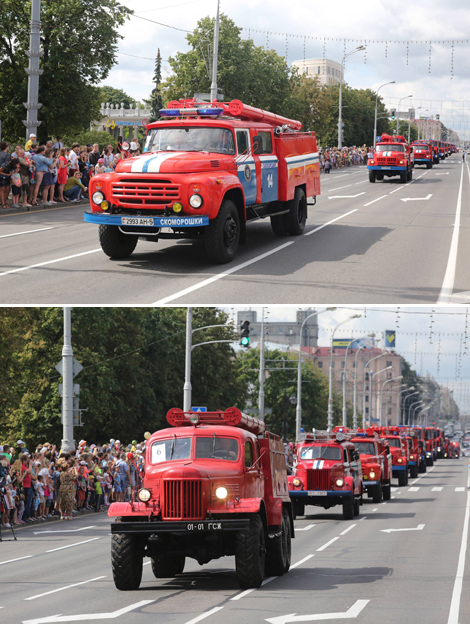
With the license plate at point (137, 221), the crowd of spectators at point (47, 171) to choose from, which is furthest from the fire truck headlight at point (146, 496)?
the crowd of spectators at point (47, 171)

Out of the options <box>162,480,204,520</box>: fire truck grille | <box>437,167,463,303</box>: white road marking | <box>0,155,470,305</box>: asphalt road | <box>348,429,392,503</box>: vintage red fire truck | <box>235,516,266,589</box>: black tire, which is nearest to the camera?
<box>235,516,266,589</box>: black tire

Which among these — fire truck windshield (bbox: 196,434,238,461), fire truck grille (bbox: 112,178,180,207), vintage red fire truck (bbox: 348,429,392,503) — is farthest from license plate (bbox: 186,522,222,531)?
vintage red fire truck (bbox: 348,429,392,503)

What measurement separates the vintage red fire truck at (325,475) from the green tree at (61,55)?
948 inches

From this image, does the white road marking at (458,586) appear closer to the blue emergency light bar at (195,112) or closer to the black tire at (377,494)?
the blue emergency light bar at (195,112)

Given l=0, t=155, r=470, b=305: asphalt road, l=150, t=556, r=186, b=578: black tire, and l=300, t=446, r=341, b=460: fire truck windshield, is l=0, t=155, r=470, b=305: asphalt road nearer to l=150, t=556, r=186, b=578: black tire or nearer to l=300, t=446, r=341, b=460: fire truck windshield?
l=150, t=556, r=186, b=578: black tire

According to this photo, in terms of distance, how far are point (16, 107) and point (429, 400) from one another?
15789 cm

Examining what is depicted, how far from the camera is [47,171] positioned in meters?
28.3

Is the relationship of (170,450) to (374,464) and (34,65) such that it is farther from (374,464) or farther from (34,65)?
(34,65)

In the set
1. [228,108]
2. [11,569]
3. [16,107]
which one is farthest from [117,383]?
[11,569]

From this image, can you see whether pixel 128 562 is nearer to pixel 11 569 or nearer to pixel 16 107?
pixel 11 569

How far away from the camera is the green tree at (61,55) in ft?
143

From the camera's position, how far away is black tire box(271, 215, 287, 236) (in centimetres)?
2317

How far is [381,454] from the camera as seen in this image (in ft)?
103

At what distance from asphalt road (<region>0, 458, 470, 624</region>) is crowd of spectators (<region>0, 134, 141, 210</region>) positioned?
32.7ft
